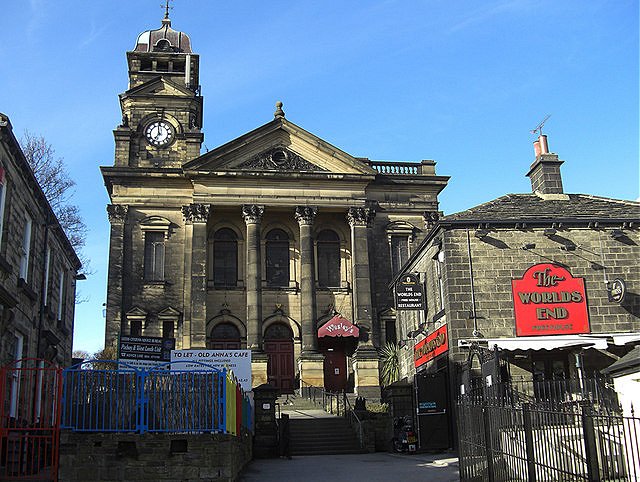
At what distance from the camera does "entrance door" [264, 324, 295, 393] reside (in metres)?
37.0

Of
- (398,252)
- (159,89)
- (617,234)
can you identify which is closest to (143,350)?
(617,234)

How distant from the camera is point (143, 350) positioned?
1938 centimetres

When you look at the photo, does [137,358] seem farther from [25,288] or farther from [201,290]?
[201,290]

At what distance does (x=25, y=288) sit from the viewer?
19.6 m

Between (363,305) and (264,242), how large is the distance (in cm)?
660

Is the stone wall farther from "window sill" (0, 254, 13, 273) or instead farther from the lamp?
the lamp

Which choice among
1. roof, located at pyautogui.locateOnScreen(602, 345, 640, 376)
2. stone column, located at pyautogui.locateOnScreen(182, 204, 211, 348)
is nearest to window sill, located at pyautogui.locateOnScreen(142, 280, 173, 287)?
stone column, located at pyautogui.locateOnScreen(182, 204, 211, 348)

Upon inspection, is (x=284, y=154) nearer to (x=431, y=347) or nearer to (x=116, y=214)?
(x=116, y=214)

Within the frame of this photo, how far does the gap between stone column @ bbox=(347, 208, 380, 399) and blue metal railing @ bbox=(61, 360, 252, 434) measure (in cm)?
2186

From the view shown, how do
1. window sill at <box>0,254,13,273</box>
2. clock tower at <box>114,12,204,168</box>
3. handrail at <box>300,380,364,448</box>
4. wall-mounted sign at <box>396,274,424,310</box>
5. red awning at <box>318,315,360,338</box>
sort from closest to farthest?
window sill at <box>0,254,13,273</box>
handrail at <box>300,380,364,448</box>
wall-mounted sign at <box>396,274,424,310</box>
red awning at <box>318,315,360,338</box>
clock tower at <box>114,12,204,168</box>

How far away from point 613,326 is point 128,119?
2823 centimetres

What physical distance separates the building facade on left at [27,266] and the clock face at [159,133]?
1439cm

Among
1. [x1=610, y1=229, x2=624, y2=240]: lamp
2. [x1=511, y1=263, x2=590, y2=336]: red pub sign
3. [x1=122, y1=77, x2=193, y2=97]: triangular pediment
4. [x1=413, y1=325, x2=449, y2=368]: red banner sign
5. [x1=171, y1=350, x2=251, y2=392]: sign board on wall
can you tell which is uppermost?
[x1=122, y1=77, x2=193, y2=97]: triangular pediment

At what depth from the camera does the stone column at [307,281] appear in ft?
119
